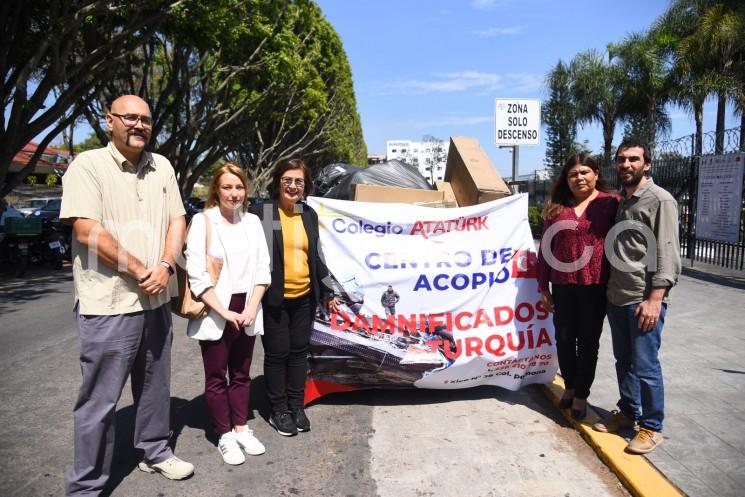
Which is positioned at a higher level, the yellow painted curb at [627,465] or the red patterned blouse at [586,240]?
the red patterned blouse at [586,240]

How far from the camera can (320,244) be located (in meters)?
4.23

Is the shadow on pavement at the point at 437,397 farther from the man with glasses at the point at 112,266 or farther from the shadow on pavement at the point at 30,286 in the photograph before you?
the shadow on pavement at the point at 30,286

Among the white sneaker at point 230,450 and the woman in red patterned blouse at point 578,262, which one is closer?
the white sneaker at point 230,450

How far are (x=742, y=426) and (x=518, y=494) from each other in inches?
72.5

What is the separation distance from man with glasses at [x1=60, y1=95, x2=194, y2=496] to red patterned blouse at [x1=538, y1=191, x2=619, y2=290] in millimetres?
2496

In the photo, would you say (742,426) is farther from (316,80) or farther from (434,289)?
(316,80)

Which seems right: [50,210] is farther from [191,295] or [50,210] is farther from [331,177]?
[191,295]

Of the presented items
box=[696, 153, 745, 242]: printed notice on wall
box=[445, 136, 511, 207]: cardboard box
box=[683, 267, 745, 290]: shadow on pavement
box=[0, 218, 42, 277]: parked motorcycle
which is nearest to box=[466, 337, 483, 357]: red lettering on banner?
box=[445, 136, 511, 207]: cardboard box

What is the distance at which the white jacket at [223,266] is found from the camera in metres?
3.33

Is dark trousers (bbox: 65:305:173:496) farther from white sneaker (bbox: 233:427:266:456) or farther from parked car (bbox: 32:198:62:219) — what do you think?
parked car (bbox: 32:198:62:219)

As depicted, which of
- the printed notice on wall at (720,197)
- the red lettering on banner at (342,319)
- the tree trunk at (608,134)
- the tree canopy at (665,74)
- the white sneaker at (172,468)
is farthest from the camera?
the tree trunk at (608,134)

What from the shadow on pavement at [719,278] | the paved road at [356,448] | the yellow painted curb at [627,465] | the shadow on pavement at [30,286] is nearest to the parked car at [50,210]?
the shadow on pavement at [30,286]

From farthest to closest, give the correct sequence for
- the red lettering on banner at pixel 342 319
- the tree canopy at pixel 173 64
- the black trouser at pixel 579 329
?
the tree canopy at pixel 173 64 < the red lettering on banner at pixel 342 319 < the black trouser at pixel 579 329

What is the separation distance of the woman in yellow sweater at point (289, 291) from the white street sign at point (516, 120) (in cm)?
382
